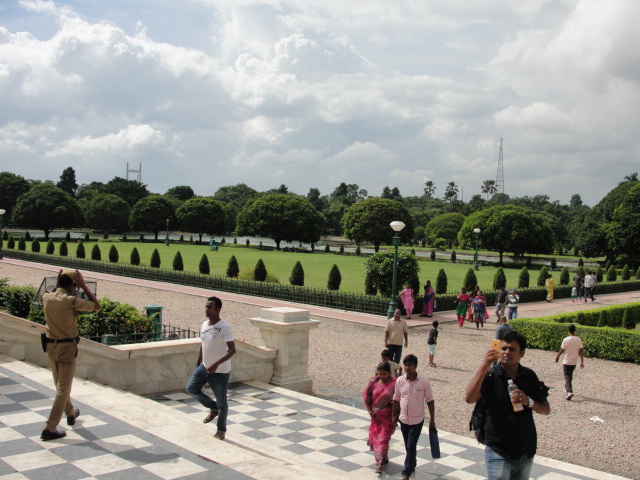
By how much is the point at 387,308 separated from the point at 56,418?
57.6ft

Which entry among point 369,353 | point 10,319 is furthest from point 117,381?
point 369,353

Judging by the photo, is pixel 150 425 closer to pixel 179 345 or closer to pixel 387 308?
pixel 179 345

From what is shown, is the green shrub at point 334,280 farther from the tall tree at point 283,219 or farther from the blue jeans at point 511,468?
the tall tree at point 283,219

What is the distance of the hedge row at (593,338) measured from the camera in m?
15.8

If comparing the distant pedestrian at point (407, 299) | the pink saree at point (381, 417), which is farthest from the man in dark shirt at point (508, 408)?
the distant pedestrian at point (407, 299)

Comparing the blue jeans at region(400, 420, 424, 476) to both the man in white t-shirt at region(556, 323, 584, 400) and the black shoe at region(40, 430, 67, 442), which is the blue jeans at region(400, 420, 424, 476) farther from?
the man in white t-shirt at region(556, 323, 584, 400)

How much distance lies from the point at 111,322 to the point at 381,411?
570 centimetres

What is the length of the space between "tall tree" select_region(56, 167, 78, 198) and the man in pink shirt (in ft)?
409

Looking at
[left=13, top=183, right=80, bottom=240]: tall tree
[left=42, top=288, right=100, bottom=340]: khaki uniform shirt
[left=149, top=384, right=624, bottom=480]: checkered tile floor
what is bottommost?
[left=149, top=384, right=624, bottom=480]: checkered tile floor

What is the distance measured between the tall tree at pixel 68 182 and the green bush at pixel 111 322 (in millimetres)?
119269

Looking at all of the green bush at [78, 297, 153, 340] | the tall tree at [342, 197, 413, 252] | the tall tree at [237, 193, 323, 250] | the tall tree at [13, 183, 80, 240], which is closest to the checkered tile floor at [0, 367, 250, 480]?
the green bush at [78, 297, 153, 340]

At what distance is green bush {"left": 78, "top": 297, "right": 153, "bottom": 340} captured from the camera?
34.1ft

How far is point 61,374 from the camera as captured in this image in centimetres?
623

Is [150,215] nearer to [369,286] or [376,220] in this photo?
[376,220]
